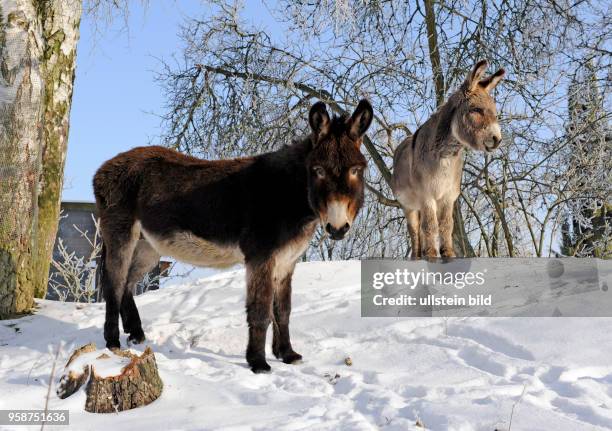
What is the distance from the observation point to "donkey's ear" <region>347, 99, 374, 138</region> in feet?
17.5

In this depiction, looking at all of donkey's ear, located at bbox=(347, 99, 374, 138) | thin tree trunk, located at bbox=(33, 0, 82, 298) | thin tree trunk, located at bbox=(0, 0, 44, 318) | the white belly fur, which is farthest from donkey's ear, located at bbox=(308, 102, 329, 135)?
thin tree trunk, located at bbox=(33, 0, 82, 298)

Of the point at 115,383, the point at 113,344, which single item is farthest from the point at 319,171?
the point at 113,344

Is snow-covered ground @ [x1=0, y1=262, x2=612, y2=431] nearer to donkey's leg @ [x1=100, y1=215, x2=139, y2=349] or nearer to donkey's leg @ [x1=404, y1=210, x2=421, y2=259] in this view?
donkey's leg @ [x1=100, y1=215, x2=139, y2=349]

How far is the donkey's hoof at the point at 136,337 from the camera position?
6699 mm

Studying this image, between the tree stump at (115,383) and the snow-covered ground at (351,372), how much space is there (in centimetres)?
10

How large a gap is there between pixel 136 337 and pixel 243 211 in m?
2.04

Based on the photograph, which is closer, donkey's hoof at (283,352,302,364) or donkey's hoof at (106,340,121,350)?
donkey's hoof at (283,352,302,364)

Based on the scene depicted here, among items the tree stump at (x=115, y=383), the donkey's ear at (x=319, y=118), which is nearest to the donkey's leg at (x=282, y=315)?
the tree stump at (x=115, y=383)

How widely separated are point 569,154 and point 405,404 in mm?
8756

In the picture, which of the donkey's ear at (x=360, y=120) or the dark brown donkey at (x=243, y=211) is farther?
the donkey's ear at (x=360, y=120)

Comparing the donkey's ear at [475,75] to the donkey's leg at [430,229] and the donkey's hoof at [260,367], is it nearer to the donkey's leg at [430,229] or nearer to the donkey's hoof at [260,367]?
the donkey's leg at [430,229]

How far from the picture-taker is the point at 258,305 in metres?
5.55

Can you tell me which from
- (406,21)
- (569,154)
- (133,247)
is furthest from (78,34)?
(569,154)

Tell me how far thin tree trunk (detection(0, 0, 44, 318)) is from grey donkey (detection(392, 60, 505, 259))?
4908 mm
